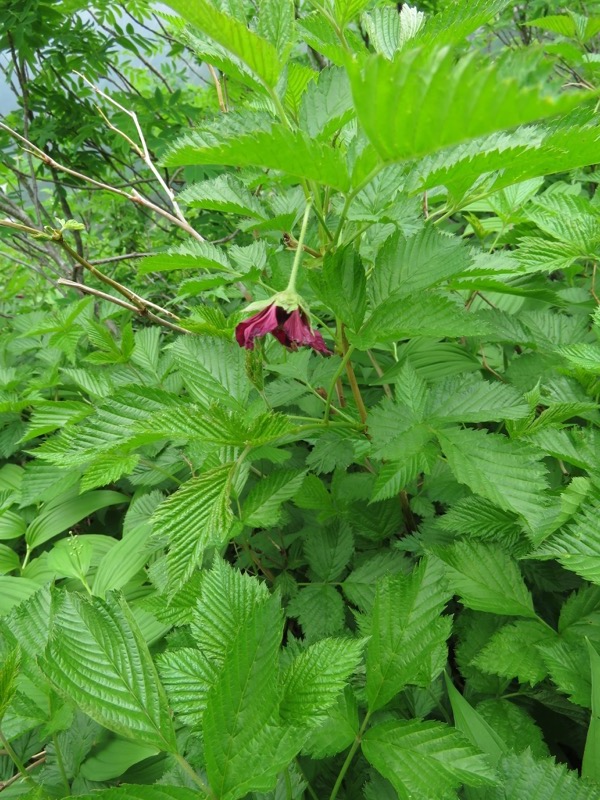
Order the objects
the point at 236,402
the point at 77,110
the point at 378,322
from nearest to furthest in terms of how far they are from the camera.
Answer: the point at 378,322 → the point at 236,402 → the point at 77,110

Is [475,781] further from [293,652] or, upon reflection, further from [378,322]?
[378,322]

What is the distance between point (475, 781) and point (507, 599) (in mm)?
221

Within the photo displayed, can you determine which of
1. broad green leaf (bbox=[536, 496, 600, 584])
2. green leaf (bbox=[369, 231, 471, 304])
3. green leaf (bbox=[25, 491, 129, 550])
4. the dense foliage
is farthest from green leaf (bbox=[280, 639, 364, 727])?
green leaf (bbox=[25, 491, 129, 550])

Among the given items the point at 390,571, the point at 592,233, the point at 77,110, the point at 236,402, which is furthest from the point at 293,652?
the point at 77,110

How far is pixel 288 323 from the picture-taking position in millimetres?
524

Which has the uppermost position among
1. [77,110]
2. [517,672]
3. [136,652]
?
[77,110]

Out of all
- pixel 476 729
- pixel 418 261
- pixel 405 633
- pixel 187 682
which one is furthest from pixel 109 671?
pixel 418 261

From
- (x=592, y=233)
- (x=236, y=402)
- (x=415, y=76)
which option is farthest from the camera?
(x=592, y=233)

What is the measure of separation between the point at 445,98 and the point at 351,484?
54 centimetres

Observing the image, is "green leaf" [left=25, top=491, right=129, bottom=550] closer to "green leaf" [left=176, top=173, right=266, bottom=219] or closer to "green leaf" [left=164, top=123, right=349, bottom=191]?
"green leaf" [left=176, top=173, right=266, bottom=219]

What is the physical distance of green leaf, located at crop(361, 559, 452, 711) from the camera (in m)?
0.52

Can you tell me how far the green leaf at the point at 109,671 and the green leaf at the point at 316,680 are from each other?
103 millimetres

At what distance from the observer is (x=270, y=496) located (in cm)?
71

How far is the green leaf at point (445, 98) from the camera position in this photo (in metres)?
0.30
